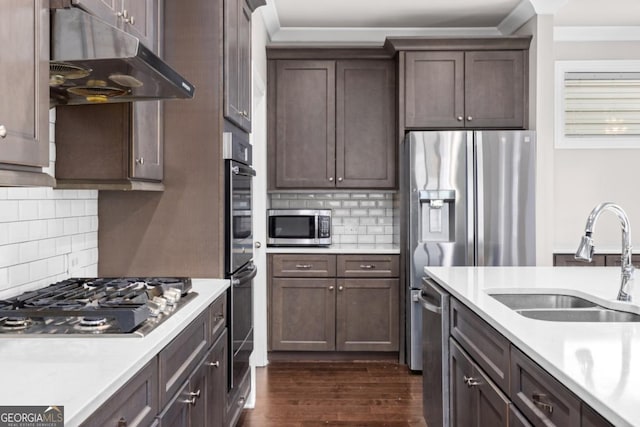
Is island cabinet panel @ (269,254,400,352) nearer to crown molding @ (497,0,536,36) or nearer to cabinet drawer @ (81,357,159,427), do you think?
crown molding @ (497,0,536,36)

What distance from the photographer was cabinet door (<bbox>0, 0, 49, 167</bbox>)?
118 centimetres

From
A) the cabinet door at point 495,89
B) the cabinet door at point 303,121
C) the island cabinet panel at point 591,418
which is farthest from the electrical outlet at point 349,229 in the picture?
the island cabinet panel at point 591,418

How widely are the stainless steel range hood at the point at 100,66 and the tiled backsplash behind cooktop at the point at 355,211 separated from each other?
2709 mm

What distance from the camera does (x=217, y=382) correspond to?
2271mm

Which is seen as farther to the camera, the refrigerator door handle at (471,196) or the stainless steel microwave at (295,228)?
the stainless steel microwave at (295,228)

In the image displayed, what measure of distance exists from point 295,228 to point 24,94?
3.15m

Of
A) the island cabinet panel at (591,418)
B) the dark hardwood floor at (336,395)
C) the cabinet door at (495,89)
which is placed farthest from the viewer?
the cabinet door at (495,89)

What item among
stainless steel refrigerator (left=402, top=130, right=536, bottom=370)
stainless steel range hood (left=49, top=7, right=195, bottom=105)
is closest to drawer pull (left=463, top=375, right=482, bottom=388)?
stainless steel range hood (left=49, top=7, right=195, bottom=105)

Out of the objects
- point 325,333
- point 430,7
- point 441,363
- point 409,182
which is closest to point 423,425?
point 441,363

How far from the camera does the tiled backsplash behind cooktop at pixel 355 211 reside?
4.71 m

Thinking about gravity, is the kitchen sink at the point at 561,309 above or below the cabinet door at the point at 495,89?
below

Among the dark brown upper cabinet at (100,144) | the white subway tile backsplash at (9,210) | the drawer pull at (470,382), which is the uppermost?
the dark brown upper cabinet at (100,144)

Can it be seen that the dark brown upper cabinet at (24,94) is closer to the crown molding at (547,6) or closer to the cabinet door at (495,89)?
the cabinet door at (495,89)

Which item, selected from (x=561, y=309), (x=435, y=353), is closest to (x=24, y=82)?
(x=561, y=309)
